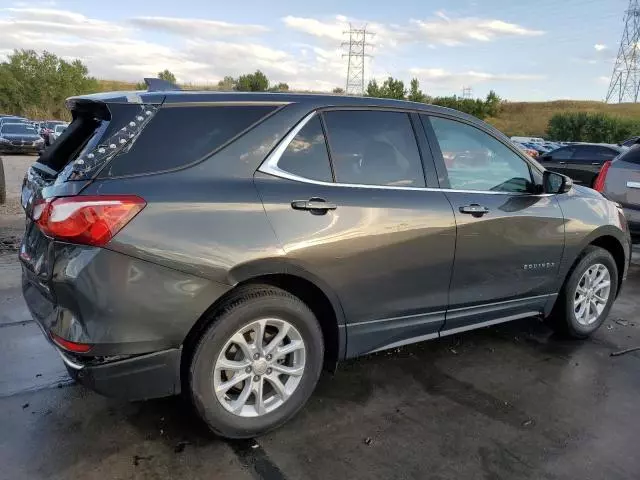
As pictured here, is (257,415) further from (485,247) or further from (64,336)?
(485,247)

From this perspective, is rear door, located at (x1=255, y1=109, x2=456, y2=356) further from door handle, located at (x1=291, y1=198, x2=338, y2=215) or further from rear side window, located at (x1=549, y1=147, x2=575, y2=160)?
rear side window, located at (x1=549, y1=147, x2=575, y2=160)

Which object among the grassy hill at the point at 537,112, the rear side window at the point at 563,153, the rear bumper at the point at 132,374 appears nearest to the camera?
the rear bumper at the point at 132,374

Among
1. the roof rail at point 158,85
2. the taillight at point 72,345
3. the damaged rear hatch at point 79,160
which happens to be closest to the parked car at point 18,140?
the roof rail at point 158,85

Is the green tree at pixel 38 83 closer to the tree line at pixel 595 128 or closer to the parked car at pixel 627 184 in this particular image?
the tree line at pixel 595 128

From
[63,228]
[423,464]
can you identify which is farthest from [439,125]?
[63,228]

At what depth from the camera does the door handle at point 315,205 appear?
287cm

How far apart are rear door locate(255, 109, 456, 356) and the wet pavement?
432mm

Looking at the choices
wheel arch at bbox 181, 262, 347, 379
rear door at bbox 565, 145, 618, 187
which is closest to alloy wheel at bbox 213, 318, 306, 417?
wheel arch at bbox 181, 262, 347, 379

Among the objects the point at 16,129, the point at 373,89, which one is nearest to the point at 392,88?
the point at 373,89

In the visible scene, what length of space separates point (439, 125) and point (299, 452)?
2194 mm

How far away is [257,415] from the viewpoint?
2.94m

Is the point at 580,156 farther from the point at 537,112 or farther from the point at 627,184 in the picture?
the point at 537,112

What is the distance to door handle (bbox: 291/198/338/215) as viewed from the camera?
2.87m

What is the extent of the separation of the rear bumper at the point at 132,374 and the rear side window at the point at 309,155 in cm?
111
